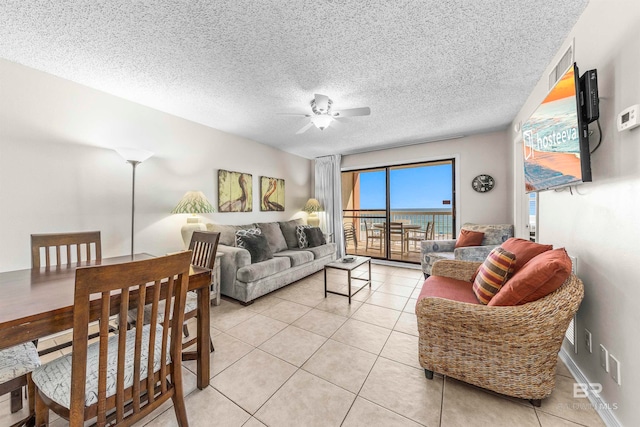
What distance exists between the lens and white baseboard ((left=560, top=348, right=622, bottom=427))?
1.22 m

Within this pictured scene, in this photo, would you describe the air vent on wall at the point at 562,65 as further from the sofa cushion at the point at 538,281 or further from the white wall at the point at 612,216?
the sofa cushion at the point at 538,281

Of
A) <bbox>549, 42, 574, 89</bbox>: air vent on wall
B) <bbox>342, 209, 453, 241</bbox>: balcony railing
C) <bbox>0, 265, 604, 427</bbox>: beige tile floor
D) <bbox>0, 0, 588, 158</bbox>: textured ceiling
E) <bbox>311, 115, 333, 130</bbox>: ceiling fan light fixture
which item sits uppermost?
<bbox>0, 0, 588, 158</bbox>: textured ceiling

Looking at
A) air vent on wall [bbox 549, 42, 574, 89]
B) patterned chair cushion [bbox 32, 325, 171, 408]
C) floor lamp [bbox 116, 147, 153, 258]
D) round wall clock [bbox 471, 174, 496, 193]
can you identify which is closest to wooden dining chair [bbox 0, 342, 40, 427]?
patterned chair cushion [bbox 32, 325, 171, 408]

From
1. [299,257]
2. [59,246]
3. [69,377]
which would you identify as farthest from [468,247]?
[59,246]

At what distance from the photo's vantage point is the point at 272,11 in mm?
1507

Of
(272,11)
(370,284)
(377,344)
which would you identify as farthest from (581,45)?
(370,284)

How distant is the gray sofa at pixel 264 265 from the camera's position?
284 cm

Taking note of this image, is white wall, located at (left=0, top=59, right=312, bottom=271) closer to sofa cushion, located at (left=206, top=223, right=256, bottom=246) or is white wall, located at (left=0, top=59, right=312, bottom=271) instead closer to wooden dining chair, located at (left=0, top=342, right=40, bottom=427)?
sofa cushion, located at (left=206, top=223, right=256, bottom=246)

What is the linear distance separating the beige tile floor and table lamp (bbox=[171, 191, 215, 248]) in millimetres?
1208

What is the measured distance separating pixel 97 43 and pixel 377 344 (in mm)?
3212

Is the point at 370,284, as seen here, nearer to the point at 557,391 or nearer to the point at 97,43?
the point at 557,391

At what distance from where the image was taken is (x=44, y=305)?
39.7 inches

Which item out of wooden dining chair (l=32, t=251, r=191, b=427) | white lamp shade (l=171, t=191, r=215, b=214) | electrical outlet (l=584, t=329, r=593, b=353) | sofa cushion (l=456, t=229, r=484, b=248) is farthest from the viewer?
sofa cushion (l=456, t=229, r=484, b=248)

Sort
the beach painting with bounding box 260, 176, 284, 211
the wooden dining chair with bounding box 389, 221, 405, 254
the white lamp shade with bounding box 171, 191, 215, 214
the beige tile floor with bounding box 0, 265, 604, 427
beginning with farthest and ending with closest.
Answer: the wooden dining chair with bounding box 389, 221, 405, 254 → the beach painting with bounding box 260, 176, 284, 211 → the white lamp shade with bounding box 171, 191, 215, 214 → the beige tile floor with bounding box 0, 265, 604, 427
